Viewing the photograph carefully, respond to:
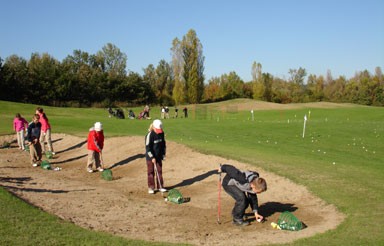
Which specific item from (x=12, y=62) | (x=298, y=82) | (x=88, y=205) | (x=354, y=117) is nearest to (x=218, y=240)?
(x=88, y=205)

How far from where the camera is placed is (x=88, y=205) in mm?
10859

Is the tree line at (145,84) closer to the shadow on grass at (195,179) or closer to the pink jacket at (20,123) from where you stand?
the pink jacket at (20,123)

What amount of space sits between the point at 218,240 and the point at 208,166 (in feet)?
26.4

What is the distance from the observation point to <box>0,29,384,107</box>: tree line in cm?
7938

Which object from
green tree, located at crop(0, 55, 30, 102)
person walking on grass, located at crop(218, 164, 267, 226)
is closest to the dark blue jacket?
person walking on grass, located at crop(218, 164, 267, 226)

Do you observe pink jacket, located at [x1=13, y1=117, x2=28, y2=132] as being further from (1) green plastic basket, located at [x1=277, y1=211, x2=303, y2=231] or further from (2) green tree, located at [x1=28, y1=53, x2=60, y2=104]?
(2) green tree, located at [x1=28, y1=53, x2=60, y2=104]

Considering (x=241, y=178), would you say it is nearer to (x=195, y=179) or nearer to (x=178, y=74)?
(x=195, y=179)

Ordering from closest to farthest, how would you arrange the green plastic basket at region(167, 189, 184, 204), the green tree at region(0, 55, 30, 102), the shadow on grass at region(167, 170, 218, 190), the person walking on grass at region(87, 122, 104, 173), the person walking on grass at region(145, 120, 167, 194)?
1. the green plastic basket at region(167, 189, 184, 204)
2. the person walking on grass at region(145, 120, 167, 194)
3. the shadow on grass at region(167, 170, 218, 190)
4. the person walking on grass at region(87, 122, 104, 173)
5. the green tree at region(0, 55, 30, 102)

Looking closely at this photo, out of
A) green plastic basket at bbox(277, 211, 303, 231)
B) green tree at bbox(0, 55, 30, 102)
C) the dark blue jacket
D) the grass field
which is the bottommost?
green plastic basket at bbox(277, 211, 303, 231)

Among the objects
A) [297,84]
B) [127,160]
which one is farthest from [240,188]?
[297,84]

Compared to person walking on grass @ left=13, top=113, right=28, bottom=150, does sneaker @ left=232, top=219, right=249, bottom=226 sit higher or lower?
lower

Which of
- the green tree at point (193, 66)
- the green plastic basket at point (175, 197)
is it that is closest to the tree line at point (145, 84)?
the green tree at point (193, 66)

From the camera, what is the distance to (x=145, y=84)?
95.2 m

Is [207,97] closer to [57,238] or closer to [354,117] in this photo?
[354,117]
